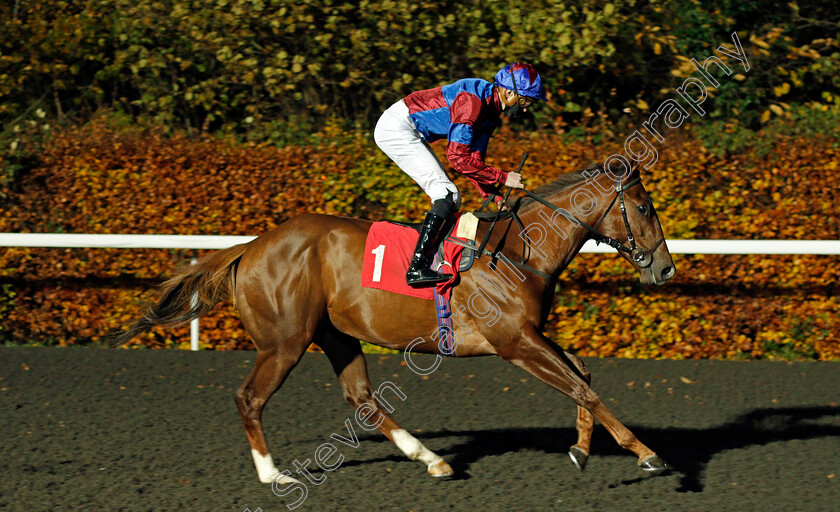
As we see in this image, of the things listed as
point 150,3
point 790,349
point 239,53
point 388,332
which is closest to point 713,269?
point 790,349

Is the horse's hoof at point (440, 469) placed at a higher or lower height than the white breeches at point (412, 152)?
lower

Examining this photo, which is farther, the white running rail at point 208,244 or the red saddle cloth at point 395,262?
the white running rail at point 208,244

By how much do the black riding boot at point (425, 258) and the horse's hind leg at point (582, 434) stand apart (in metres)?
0.80

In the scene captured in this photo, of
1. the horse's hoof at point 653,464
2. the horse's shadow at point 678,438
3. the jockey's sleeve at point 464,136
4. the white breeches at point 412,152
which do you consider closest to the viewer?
the horse's hoof at point 653,464

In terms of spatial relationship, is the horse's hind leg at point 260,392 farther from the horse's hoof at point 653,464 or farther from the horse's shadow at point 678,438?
the horse's hoof at point 653,464

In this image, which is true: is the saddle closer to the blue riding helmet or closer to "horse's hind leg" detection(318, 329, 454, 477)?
the blue riding helmet

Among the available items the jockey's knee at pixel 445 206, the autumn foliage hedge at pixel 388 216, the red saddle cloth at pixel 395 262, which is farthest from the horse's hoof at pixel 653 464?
the autumn foliage hedge at pixel 388 216

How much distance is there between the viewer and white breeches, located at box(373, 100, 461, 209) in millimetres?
4547

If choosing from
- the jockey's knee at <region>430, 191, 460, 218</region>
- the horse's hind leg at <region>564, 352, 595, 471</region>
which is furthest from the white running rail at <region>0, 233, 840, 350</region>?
the jockey's knee at <region>430, 191, 460, 218</region>

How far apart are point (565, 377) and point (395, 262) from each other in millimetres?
1025

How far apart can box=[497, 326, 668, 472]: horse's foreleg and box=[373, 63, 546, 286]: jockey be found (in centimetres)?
51

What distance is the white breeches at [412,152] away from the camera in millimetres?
4547

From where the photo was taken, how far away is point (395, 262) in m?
4.43

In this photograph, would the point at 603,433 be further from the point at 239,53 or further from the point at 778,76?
the point at 778,76
